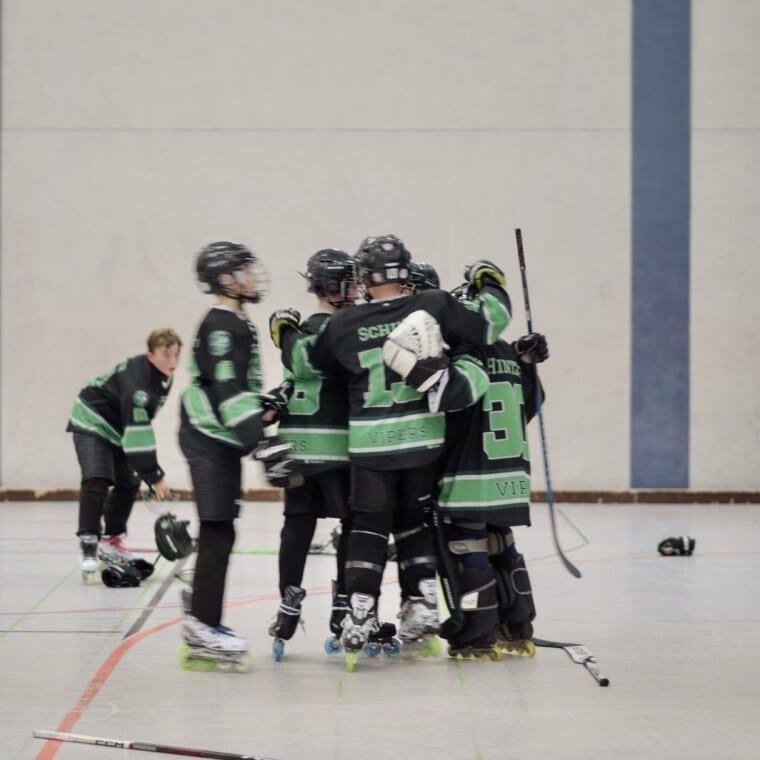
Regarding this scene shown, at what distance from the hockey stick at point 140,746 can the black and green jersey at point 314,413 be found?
1437 millimetres

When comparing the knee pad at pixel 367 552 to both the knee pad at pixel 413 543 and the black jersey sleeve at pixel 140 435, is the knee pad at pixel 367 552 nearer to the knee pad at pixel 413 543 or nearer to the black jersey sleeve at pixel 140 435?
the knee pad at pixel 413 543

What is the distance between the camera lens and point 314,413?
180 inches

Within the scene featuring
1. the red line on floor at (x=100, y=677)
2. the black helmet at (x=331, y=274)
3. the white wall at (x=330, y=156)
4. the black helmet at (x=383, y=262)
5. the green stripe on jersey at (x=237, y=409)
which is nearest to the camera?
the red line on floor at (x=100, y=677)

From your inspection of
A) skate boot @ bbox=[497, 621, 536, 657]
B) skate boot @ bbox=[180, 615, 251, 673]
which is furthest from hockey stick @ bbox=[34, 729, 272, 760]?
skate boot @ bbox=[497, 621, 536, 657]

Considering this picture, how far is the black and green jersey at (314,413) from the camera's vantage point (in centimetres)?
451

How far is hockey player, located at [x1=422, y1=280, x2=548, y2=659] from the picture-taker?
14.5 ft

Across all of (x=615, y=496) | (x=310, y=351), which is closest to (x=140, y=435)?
(x=310, y=351)

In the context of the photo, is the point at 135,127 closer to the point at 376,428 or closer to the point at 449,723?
the point at 376,428

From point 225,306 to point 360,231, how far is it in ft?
21.1

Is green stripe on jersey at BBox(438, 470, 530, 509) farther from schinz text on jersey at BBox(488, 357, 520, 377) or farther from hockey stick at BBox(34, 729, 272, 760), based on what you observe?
hockey stick at BBox(34, 729, 272, 760)

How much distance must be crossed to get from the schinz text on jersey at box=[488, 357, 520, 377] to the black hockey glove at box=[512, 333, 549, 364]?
0.06 m

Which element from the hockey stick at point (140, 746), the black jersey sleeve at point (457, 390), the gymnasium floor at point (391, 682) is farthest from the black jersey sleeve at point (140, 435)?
the hockey stick at point (140, 746)

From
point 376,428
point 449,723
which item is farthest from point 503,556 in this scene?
point 449,723

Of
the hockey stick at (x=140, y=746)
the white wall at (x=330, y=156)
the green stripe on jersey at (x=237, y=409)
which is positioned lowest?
the hockey stick at (x=140, y=746)
